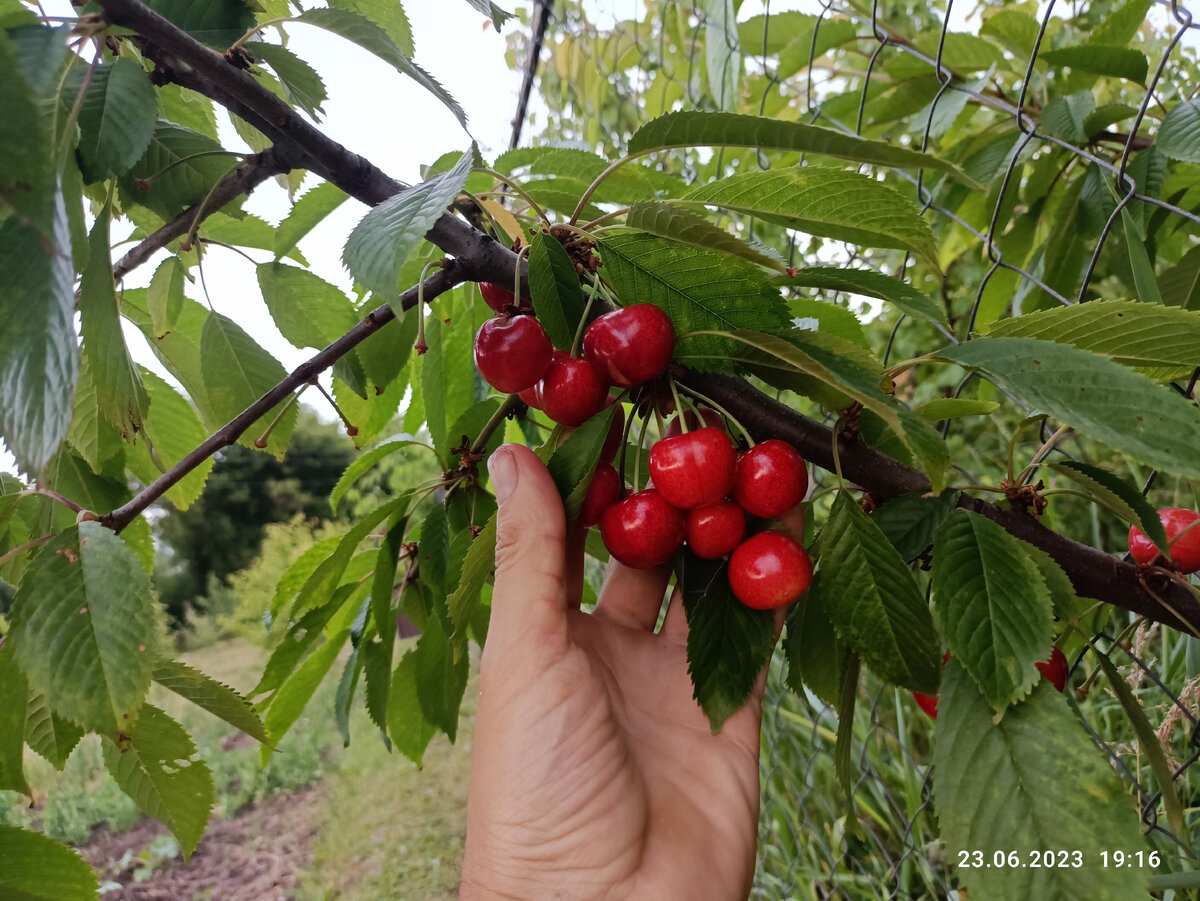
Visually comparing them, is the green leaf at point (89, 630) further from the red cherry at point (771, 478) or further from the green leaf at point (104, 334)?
the red cherry at point (771, 478)

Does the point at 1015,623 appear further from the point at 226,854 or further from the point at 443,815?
the point at 226,854

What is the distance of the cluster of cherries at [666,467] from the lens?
535mm

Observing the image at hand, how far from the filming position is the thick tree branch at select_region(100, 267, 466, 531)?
0.56 metres

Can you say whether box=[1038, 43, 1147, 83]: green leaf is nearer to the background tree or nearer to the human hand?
the background tree

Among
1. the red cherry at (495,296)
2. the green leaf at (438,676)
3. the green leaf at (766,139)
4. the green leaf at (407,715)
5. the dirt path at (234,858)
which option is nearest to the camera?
the green leaf at (766,139)

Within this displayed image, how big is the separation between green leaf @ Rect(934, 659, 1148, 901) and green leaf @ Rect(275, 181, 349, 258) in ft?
2.42

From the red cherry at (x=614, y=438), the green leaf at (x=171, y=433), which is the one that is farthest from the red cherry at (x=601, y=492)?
the green leaf at (x=171, y=433)

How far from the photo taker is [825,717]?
1891 millimetres

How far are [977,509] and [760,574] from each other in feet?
0.67

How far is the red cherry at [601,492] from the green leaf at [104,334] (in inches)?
15.6

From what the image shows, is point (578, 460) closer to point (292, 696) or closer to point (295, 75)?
point (295, 75)

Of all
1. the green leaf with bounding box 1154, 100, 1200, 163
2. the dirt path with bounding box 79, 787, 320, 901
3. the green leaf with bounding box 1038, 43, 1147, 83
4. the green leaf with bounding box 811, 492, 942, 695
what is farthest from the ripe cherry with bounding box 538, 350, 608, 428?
the dirt path with bounding box 79, 787, 320, 901

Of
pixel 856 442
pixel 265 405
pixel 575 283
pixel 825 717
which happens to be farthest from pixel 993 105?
pixel 825 717

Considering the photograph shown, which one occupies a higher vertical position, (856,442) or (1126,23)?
(1126,23)
